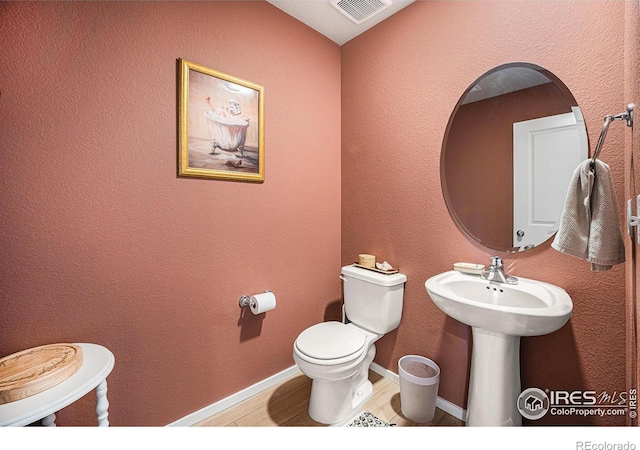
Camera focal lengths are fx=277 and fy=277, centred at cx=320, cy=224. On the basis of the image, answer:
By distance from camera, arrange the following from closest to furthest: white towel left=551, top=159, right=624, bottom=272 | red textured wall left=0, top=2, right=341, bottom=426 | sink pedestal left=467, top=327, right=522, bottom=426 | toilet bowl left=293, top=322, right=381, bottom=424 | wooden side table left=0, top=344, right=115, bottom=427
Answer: wooden side table left=0, top=344, right=115, bottom=427
white towel left=551, top=159, right=624, bottom=272
red textured wall left=0, top=2, right=341, bottom=426
sink pedestal left=467, top=327, right=522, bottom=426
toilet bowl left=293, top=322, right=381, bottom=424

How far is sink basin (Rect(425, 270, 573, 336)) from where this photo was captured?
988mm

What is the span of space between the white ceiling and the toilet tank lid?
5.48ft

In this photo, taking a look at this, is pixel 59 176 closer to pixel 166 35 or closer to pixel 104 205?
pixel 104 205

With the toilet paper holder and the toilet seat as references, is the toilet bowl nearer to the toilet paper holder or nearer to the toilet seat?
the toilet seat

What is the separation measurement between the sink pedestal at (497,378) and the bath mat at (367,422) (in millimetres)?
477

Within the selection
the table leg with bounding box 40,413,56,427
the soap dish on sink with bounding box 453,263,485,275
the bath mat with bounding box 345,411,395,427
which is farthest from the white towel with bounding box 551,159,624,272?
the table leg with bounding box 40,413,56,427

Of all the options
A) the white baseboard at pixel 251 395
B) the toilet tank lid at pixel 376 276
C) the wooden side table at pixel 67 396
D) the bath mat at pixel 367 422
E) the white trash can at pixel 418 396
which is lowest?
the bath mat at pixel 367 422

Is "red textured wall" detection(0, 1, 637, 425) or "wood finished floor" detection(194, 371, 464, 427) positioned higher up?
"red textured wall" detection(0, 1, 637, 425)

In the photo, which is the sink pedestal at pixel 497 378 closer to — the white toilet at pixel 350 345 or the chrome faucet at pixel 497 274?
the chrome faucet at pixel 497 274

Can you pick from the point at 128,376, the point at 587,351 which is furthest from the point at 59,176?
the point at 587,351

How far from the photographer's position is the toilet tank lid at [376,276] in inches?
66.6

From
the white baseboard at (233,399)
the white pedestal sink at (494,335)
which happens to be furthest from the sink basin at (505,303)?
the white baseboard at (233,399)

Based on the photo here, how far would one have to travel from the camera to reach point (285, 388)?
181 centimetres

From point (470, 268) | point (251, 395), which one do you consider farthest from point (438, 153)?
point (251, 395)
